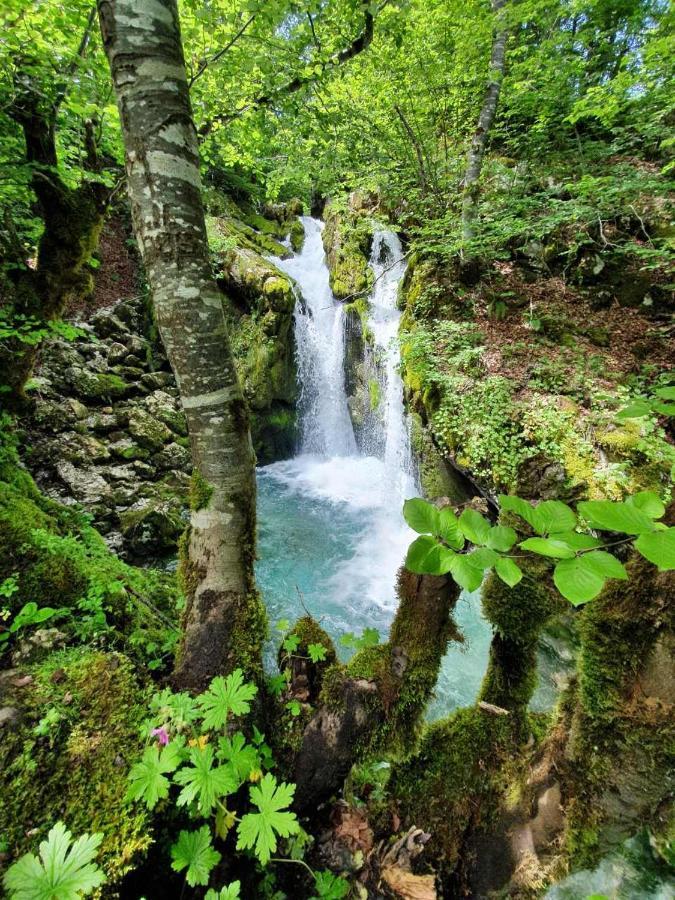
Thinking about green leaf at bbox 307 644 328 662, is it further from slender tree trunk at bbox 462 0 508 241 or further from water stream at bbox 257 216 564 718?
slender tree trunk at bbox 462 0 508 241

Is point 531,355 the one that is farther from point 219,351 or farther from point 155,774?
point 155,774

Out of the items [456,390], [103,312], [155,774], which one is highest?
[103,312]

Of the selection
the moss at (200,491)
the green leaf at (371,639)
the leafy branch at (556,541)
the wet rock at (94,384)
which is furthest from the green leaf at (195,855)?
the wet rock at (94,384)

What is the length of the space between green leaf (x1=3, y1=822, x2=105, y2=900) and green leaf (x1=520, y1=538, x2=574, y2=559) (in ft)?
4.65

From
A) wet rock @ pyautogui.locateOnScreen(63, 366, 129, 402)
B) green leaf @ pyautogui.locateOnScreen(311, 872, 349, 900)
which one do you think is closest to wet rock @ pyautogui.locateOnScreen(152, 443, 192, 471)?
wet rock @ pyautogui.locateOnScreen(63, 366, 129, 402)

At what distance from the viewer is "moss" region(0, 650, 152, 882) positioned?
115cm

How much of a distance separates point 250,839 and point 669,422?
551cm

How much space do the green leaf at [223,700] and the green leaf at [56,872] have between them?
16.6 inches

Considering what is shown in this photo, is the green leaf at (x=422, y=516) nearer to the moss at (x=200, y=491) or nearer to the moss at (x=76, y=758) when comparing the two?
the moss at (x=200, y=491)

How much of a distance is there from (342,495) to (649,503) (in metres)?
8.63

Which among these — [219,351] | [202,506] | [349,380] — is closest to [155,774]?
[202,506]

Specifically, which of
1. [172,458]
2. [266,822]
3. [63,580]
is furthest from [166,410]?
[266,822]

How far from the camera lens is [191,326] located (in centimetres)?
156

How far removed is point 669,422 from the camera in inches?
165
